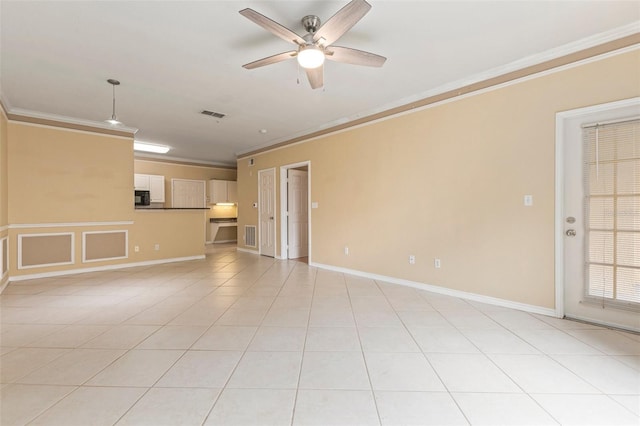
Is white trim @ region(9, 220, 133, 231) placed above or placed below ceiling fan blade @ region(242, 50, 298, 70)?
below

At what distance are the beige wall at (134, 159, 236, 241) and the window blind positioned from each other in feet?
23.9

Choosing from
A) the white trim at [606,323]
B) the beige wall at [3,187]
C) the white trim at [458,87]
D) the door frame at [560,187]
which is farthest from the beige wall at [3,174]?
the white trim at [606,323]

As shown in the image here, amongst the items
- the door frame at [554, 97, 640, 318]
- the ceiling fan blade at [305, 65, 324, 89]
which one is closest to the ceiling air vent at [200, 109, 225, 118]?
the ceiling fan blade at [305, 65, 324, 89]

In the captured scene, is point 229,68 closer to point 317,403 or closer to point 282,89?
point 282,89

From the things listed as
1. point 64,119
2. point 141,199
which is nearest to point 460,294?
point 64,119

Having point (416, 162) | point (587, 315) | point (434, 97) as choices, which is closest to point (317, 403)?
point (587, 315)

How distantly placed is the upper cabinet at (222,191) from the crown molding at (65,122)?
3.73 m

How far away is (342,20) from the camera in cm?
199

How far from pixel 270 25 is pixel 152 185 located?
24.3ft

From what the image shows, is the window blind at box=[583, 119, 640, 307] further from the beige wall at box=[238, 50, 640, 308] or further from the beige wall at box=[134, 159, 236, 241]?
the beige wall at box=[134, 159, 236, 241]

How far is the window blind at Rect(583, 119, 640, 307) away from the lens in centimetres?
249

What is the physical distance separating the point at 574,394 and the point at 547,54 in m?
2.98

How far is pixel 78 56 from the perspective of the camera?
287 centimetres

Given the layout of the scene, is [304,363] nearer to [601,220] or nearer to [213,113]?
[601,220]
